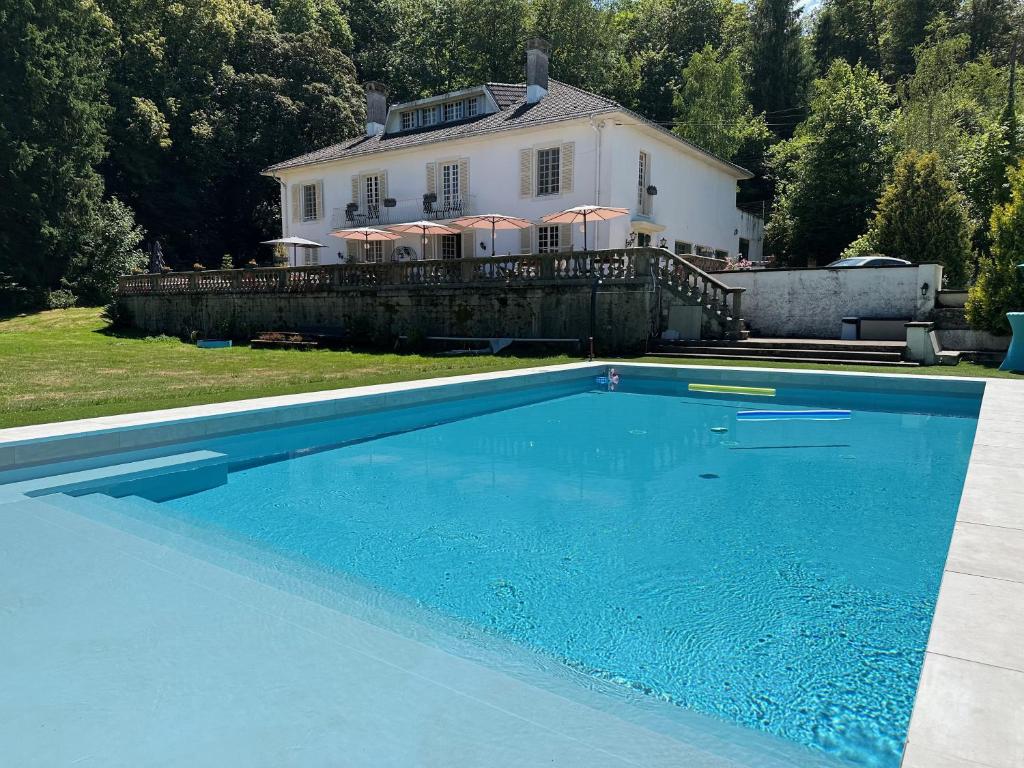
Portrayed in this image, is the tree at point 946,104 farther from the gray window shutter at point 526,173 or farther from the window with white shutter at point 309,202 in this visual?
the window with white shutter at point 309,202

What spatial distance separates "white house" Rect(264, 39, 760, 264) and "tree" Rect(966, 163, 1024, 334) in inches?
461

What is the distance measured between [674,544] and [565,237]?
21.0 metres

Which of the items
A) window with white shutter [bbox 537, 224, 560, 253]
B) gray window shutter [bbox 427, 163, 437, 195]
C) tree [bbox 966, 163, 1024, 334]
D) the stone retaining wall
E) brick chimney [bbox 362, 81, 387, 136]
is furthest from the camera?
brick chimney [bbox 362, 81, 387, 136]

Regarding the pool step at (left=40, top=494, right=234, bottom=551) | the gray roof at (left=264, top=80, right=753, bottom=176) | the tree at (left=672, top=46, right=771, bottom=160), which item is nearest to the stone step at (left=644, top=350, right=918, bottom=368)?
the gray roof at (left=264, top=80, right=753, bottom=176)

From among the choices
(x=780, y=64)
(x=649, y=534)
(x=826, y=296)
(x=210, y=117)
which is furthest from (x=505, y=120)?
(x=780, y=64)

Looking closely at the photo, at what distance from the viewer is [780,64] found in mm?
48000

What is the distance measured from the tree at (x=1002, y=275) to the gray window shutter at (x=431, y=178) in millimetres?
19751

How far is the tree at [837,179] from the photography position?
98.9 feet

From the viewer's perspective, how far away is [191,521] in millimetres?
5340

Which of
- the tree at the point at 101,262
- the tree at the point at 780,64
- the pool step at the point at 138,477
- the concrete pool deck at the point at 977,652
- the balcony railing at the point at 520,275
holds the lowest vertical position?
the pool step at the point at 138,477

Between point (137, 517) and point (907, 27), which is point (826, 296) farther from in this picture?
point (907, 27)

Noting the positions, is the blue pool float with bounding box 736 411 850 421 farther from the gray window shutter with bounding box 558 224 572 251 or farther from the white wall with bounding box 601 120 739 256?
the gray window shutter with bounding box 558 224 572 251

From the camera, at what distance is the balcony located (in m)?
27.1

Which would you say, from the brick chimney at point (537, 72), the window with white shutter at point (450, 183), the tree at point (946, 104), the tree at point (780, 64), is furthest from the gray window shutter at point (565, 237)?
the tree at point (780, 64)
